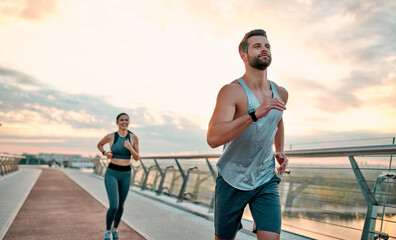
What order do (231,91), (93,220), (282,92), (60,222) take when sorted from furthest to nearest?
1. (93,220)
2. (60,222)
3. (282,92)
4. (231,91)

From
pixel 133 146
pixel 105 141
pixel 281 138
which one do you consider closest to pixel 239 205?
pixel 281 138

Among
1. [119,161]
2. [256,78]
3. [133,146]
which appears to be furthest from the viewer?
[133,146]

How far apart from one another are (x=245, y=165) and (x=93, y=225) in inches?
195

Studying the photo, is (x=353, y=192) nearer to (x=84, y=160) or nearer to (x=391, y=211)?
(x=391, y=211)

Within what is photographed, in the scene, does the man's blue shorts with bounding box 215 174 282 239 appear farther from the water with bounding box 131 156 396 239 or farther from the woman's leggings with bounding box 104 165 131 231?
the woman's leggings with bounding box 104 165 131 231

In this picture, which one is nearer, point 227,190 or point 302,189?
point 227,190

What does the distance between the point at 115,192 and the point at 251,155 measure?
11.5 ft

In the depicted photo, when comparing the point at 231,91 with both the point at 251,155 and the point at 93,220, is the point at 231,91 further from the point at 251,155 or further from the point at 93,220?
the point at 93,220

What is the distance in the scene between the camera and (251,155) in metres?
2.62

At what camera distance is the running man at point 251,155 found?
8.09 ft

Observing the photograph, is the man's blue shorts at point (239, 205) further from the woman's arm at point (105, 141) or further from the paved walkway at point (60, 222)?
the woman's arm at point (105, 141)

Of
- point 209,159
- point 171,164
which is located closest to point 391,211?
point 209,159

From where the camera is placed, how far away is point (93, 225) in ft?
22.1

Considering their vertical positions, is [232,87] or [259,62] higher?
[259,62]
